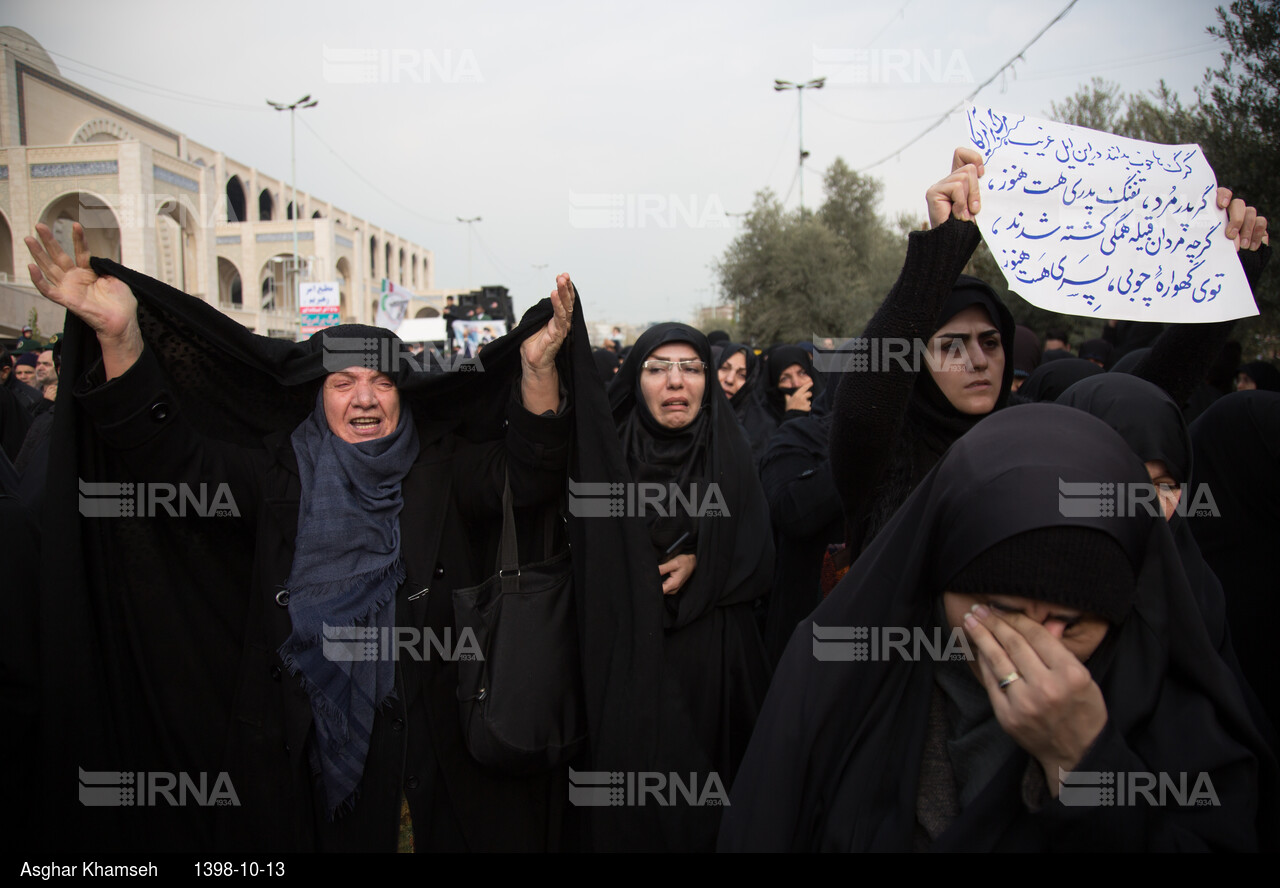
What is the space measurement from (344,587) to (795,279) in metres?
24.0

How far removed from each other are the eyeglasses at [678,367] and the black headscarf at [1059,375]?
1.24m

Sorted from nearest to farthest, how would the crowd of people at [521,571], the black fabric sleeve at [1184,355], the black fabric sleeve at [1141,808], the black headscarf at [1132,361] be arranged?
the black fabric sleeve at [1141,808] < the crowd of people at [521,571] < the black fabric sleeve at [1184,355] < the black headscarf at [1132,361]

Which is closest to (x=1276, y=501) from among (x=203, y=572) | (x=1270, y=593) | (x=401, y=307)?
(x=1270, y=593)

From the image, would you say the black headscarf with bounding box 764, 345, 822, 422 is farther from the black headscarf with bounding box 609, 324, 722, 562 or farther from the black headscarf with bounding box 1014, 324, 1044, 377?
the black headscarf with bounding box 609, 324, 722, 562

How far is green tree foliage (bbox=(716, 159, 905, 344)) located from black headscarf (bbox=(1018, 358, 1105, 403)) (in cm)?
2095

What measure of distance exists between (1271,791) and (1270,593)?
1.72m

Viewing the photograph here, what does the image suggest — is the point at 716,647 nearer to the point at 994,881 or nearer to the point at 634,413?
the point at 634,413

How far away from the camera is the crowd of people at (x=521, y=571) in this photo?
126cm

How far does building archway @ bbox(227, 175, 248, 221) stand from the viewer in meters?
48.5

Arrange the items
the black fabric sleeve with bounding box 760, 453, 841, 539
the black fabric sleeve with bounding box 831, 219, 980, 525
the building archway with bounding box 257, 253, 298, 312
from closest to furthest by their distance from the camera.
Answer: the black fabric sleeve with bounding box 831, 219, 980, 525 → the black fabric sleeve with bounding box 760, 453, 841, 539 → the building archway with bounding box 257, 253, 298, 312

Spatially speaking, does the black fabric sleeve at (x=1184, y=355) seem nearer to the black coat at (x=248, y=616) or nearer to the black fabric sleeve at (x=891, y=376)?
the black fabric sleeve at (x=891, y=376)

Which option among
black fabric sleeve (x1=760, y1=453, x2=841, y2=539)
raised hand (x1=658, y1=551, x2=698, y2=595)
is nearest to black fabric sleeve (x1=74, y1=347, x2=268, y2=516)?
raised hand (x1=658, y1=551, x2=698, y2=595)

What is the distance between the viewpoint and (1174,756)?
1.05 metres

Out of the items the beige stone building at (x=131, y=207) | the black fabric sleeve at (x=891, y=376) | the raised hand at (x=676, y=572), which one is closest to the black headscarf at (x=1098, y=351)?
the raised hand at (x=676, y=572)
